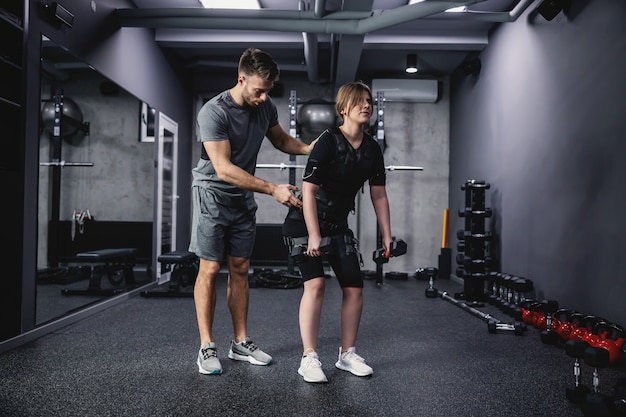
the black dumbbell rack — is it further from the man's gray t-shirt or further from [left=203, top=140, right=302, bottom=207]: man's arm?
[left=203, top=140, right=302, bottom=207]: man's arm

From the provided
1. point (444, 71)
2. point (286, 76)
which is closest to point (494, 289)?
point (444, 71)

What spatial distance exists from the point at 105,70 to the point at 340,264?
2.85m

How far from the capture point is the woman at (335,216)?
1.87 m

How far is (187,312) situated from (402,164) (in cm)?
385

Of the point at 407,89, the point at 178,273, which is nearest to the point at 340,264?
the point at 178,273

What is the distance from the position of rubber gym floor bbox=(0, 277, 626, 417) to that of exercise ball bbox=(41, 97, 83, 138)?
1311mm

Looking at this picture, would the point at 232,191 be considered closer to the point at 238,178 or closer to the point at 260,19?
the point at 238,178

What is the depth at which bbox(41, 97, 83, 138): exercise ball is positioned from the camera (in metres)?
2.95

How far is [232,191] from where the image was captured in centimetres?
208

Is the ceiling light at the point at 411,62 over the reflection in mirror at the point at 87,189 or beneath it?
over

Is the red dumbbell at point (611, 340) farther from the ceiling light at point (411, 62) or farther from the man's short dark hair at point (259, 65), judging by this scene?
the ceiling light at point (411, 62)

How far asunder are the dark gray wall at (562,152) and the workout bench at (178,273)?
2827 millimetres

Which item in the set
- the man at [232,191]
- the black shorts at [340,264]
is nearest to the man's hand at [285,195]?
the man at [232,191]

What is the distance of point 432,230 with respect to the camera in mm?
6320
